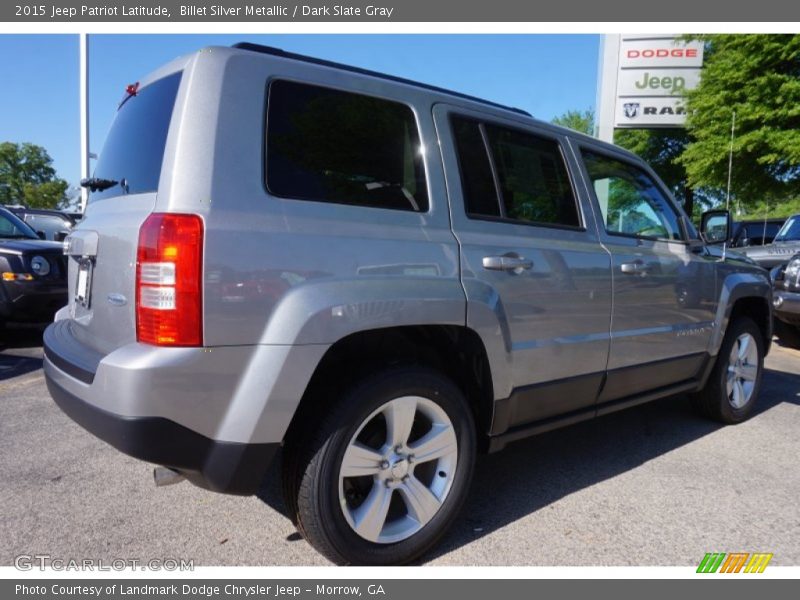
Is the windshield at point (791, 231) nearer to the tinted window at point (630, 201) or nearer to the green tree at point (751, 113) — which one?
the green tree at point (751, 113)

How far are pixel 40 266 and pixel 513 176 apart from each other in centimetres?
543

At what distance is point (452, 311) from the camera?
2.34 meters

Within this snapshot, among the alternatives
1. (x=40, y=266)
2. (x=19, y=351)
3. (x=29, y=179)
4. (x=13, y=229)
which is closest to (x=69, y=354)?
(x=40, y=266)

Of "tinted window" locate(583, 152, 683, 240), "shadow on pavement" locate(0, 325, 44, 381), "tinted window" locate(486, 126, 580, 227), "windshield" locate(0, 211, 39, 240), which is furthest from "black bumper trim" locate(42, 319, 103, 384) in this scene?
"windshield" locate(0, 211, 39, 240)

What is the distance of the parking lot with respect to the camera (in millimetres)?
2416

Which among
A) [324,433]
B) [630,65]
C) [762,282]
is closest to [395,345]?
[324,433]

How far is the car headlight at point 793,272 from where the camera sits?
686 cm

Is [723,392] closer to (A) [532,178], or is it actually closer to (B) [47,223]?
A: (A) [532,178]

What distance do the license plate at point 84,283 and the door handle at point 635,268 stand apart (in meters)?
2.69

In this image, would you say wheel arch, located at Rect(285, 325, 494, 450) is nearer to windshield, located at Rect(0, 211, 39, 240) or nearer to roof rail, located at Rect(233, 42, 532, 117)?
roof rail, located at Rect(233, 42, 532, 117)

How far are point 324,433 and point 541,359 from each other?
1.23 meters

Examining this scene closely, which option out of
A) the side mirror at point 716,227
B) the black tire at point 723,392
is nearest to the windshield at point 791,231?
the black tire at point 723,392

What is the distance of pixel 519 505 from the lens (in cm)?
288
